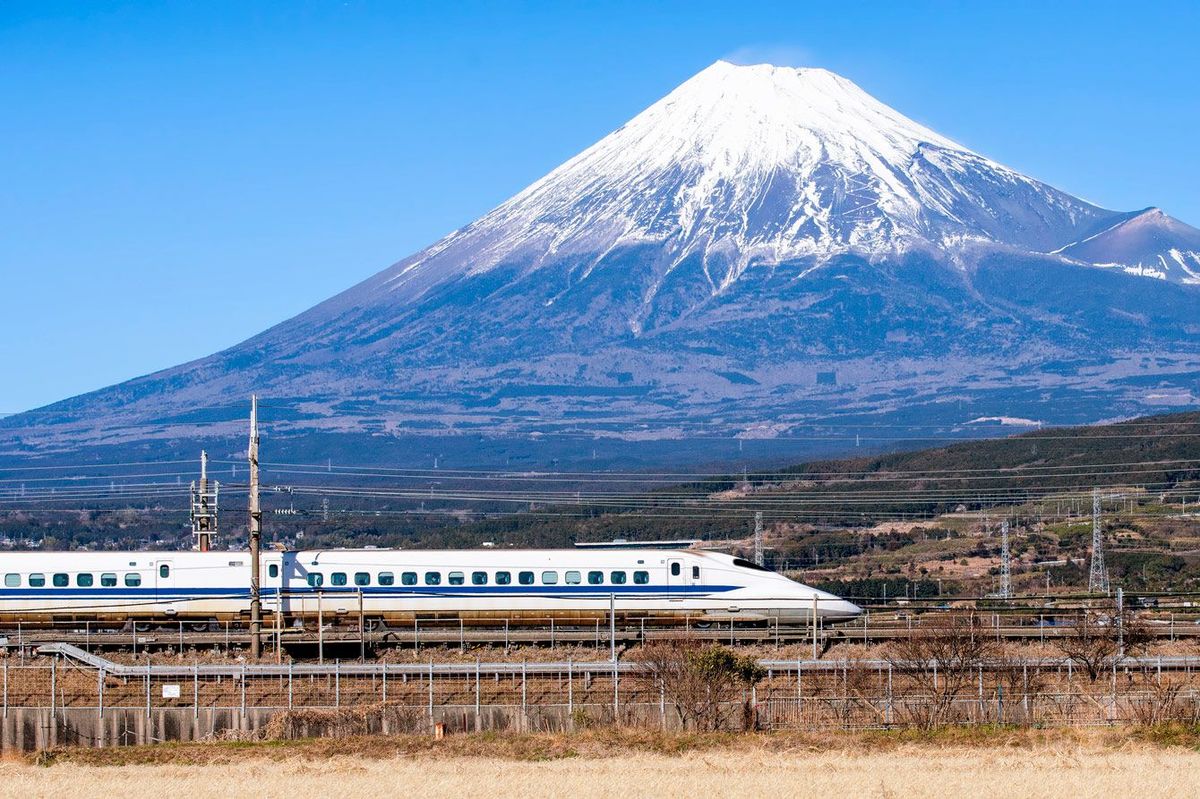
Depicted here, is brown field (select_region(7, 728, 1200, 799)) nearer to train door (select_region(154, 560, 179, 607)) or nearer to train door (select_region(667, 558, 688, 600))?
train door (select_region(667, 558, 688, 600))

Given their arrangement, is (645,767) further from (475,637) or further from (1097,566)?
(1097,566)

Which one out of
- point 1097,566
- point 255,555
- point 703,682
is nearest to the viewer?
point 703,682

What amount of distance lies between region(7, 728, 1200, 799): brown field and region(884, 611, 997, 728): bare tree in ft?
9.62

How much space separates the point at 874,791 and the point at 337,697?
16626 millimetres

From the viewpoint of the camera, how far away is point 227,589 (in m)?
64.0

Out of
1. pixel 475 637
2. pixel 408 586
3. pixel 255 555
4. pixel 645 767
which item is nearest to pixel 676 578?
pixel 475 637

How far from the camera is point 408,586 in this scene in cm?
6391

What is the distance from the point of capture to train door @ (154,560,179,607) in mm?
64188

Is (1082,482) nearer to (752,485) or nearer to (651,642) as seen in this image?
(752,485)

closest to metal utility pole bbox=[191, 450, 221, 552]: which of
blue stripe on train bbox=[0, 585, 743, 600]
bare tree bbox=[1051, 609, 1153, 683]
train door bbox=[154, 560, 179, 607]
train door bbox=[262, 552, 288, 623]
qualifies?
train door bbox=[154, 560, 179, 607]

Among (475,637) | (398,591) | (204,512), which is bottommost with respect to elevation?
(475,637)

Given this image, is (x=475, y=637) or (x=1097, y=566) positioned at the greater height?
(x=475, y=637)

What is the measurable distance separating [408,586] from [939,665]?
19.0 metres

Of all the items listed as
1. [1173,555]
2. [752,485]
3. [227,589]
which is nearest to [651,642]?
[227,589]
